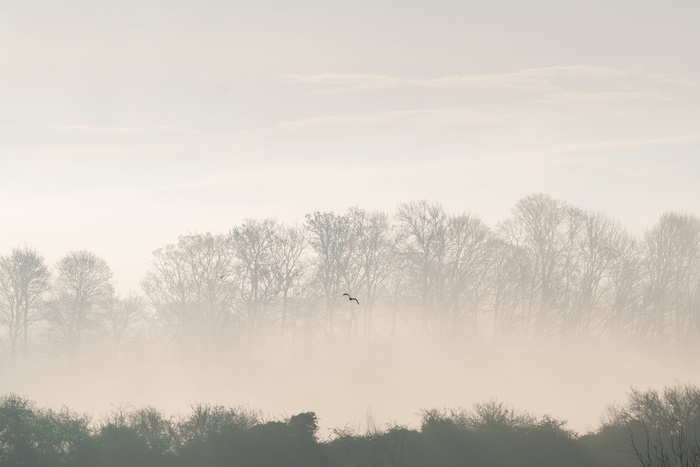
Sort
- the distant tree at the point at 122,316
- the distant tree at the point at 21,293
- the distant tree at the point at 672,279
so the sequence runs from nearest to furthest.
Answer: the distant tree at the point at 21,293, the distant tree at the point at 122,316, the distant tree at the point at 672,279

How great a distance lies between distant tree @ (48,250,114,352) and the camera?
2997 inches

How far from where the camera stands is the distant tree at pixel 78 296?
76125mm

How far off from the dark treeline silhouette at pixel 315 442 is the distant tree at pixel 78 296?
3269 cm

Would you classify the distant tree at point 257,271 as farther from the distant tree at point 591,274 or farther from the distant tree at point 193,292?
the distant tree at point 591,274

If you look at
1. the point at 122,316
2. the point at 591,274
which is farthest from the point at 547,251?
the point at 122,316

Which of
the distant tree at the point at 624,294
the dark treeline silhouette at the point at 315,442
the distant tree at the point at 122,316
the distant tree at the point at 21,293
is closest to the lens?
the dark treeline silhouette at the point at 315,442

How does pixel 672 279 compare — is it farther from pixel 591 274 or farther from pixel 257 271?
pixel 257 271

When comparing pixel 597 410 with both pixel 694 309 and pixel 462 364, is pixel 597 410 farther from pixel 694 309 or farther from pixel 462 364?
pixel 694 309

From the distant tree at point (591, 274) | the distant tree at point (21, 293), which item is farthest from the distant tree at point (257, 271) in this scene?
the distant tree at point (591, 274)

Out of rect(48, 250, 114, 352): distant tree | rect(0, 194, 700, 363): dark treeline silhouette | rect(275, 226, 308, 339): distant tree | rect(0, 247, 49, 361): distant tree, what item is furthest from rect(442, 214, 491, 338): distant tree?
rect(0, 247, 49, 361): distant tree

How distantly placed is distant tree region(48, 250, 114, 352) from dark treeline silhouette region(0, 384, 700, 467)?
3269cm

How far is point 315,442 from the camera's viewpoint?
43156 millimetres

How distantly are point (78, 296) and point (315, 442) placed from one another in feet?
135

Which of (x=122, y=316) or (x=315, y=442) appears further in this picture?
(x=122, y=316)
